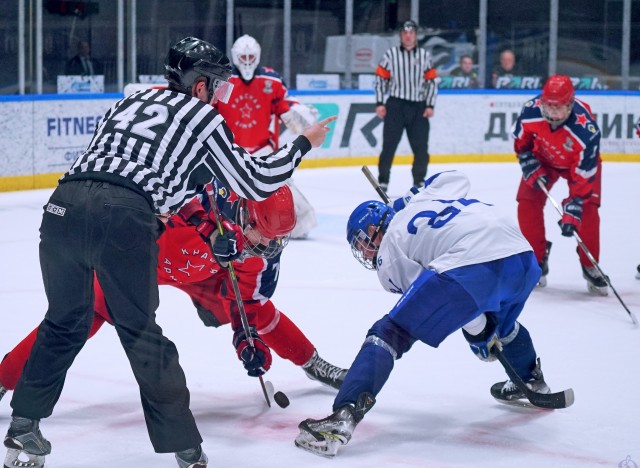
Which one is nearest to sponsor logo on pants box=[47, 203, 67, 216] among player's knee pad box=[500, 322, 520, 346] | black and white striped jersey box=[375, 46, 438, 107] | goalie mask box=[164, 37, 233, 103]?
goalie mask box=[164, 37, 233, 103]

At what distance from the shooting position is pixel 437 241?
3078 millimetres

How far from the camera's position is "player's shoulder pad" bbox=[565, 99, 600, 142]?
208 inches

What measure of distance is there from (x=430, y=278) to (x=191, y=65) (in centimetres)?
82

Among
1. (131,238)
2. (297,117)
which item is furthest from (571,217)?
(131,238)

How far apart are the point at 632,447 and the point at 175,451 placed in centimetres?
124

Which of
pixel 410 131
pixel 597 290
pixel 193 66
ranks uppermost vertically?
pixel 193 66

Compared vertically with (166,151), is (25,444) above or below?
below

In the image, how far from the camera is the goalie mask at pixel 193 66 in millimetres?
2848

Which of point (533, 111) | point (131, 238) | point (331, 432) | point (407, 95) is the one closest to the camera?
point (131, 238)

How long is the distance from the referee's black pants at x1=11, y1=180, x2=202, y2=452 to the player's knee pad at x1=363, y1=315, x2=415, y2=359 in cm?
57

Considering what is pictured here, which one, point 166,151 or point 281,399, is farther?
point 281,399

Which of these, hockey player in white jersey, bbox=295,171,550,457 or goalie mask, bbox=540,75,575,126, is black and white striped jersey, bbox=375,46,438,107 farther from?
hockey player in white jersey, bbox=295,171,550,457

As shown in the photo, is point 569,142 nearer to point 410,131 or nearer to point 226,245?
point 226,245

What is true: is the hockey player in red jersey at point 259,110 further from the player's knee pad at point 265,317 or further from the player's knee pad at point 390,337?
the player's knee pad at point 390,337
